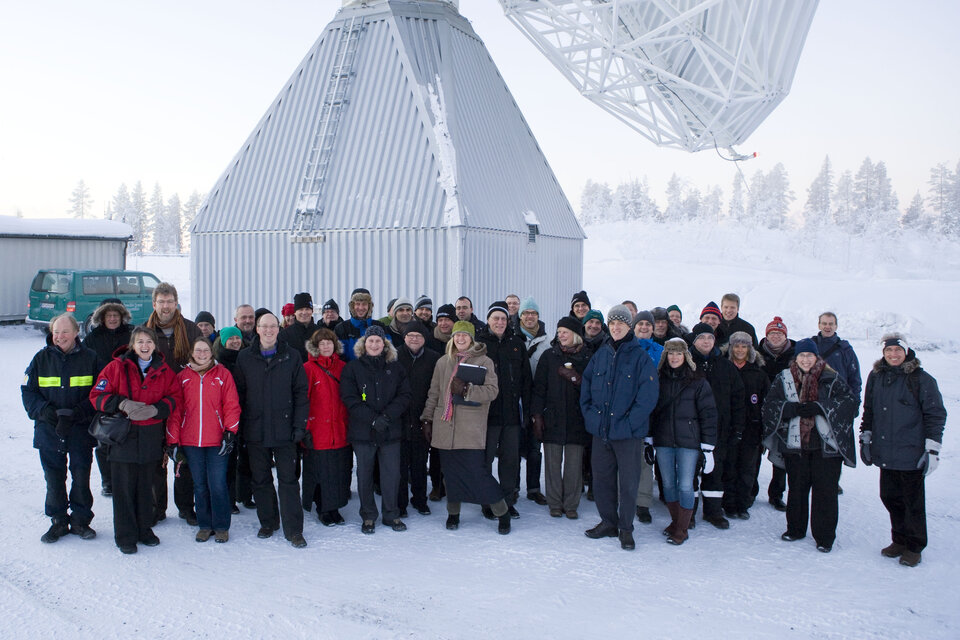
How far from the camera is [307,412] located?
473 centimetres

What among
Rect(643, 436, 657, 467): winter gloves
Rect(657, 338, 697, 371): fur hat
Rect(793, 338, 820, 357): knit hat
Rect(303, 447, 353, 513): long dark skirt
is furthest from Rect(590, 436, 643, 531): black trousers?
Rect(303, 447, 353, 513): long dark skirt

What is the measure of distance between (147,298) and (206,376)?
1392cm

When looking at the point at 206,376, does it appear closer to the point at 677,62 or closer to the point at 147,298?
the point at 677,62

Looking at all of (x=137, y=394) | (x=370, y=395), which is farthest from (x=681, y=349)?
(x=137, y=394)

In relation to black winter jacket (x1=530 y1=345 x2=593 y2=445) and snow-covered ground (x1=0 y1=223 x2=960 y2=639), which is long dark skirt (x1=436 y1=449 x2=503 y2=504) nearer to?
snow-covered ground (x1=0 y1=223 x2=960 y2=639)

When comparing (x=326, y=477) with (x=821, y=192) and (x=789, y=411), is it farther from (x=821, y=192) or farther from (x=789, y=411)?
(x=821, y=192)

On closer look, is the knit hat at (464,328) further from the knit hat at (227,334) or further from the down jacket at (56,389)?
the down jacket at (56,389)

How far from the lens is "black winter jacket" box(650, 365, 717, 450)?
4.85m

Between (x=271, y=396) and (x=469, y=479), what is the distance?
5.27ft

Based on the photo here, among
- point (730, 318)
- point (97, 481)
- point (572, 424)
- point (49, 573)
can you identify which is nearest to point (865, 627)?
point (572, 424)

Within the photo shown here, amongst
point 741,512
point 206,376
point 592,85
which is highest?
point 592,85

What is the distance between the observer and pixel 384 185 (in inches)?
364

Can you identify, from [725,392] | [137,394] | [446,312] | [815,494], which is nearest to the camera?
[137,394]

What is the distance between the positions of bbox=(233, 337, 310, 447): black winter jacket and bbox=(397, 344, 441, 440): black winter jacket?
0.89 metres
